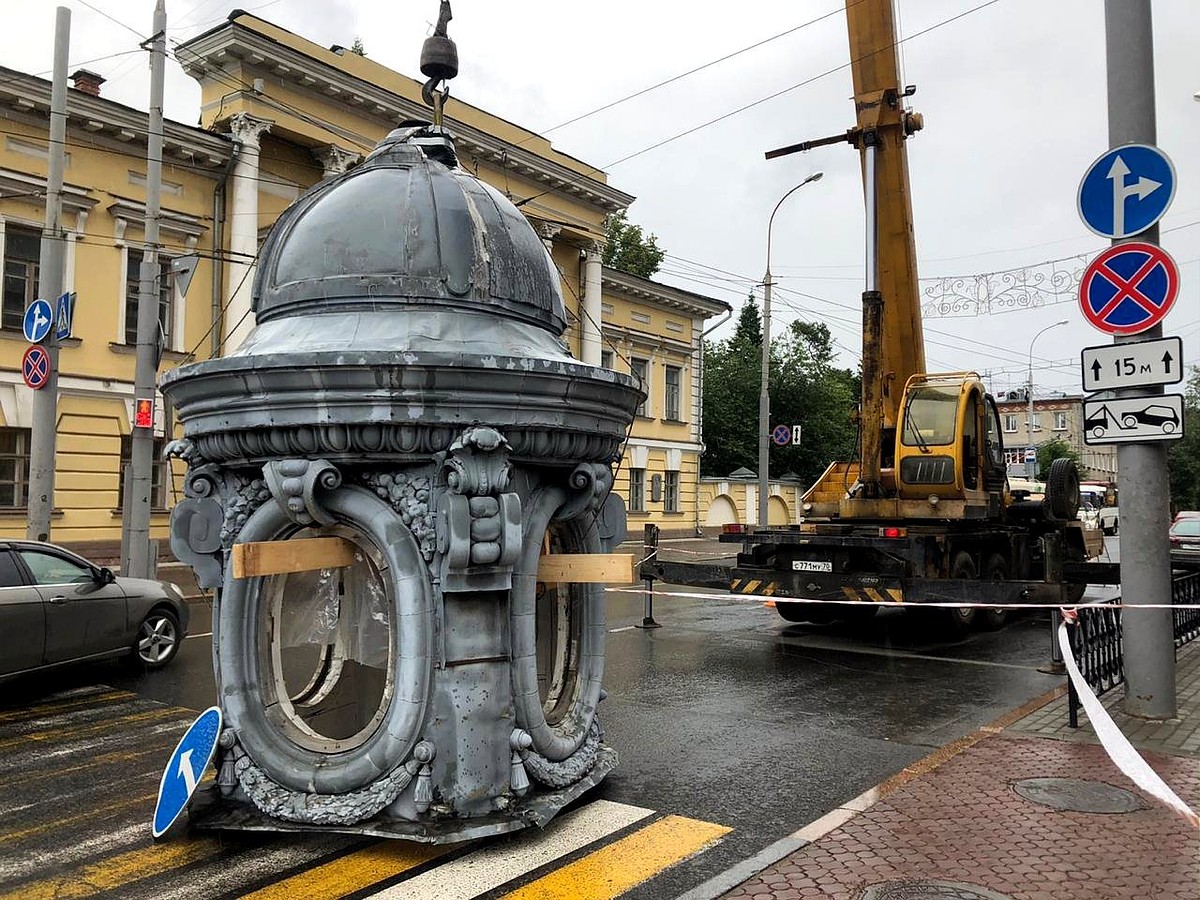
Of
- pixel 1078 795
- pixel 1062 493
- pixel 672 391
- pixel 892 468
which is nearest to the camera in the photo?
pixel 1078 795

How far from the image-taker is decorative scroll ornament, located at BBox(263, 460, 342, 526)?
455 centimetres

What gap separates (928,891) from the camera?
4.05m

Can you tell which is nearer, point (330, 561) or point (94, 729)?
point (330, 561)

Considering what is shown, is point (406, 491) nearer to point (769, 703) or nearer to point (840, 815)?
point (840, 815)

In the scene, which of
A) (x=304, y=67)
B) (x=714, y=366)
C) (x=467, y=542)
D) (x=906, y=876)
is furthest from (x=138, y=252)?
(x=714, y=366)

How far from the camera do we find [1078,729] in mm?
6820

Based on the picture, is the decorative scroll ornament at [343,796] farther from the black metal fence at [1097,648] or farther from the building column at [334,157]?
the building column at [334,157]

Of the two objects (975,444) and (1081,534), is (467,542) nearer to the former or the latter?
(975,444)

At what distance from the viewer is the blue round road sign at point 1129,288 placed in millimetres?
6898

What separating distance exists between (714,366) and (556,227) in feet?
74.6

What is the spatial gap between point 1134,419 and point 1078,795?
3.05 metres

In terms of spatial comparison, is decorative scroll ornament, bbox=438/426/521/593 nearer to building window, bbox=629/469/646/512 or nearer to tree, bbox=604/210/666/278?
building window, bbox=629/469/646/512

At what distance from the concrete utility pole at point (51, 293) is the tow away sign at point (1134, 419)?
12854 millimetres

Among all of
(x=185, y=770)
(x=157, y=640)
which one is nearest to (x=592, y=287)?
(x=157, y=640)
